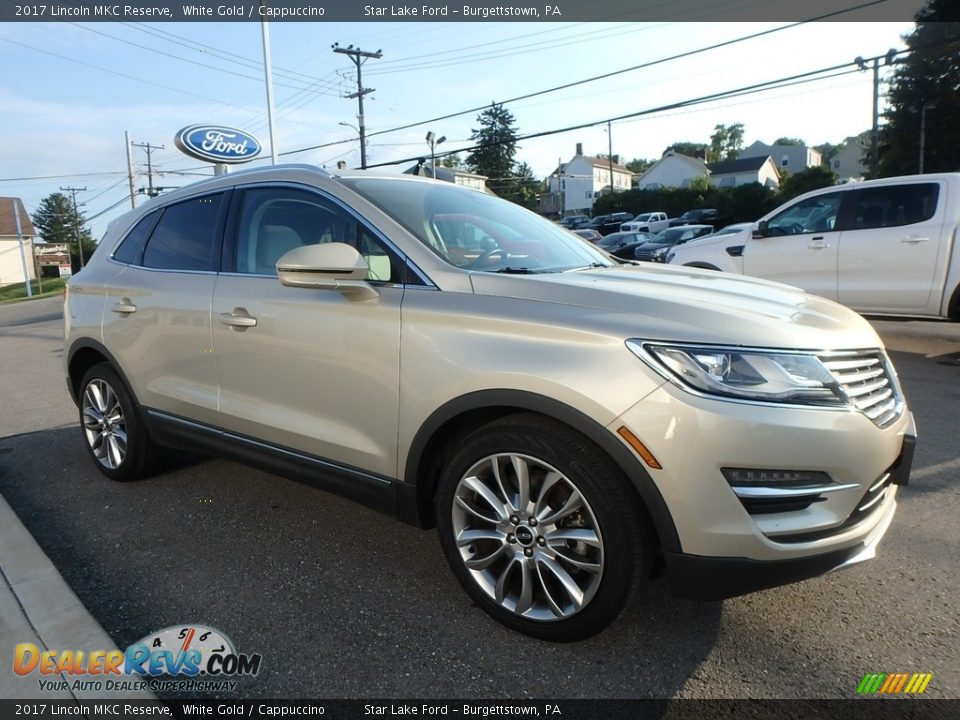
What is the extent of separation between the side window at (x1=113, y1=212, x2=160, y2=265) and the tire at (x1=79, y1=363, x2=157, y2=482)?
0.70 m

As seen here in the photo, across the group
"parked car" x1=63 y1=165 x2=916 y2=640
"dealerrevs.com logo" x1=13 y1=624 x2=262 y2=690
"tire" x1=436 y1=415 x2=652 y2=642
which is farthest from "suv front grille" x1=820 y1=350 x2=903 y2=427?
"dealerrevs.com logo" x1=13 y1=624 x2=262 y2=690

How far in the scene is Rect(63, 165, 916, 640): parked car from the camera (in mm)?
2068

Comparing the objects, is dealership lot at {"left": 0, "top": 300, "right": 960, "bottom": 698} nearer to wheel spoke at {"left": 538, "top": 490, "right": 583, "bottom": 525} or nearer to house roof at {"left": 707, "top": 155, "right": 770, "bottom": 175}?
Result: wheel spoke at {"left": 538, "top": 490, "right": 583, "bottom": 525}

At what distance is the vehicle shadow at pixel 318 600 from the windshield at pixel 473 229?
143cm

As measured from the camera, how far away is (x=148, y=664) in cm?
239

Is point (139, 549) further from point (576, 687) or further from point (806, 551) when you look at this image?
point (806, 551)

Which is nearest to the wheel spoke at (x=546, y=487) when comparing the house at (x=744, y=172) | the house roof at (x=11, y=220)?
the house at (x=744, y=172)

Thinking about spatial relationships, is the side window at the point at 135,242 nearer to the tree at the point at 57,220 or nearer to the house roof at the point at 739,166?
the house roof at the point at 739,166

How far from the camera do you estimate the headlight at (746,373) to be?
6.75 feet

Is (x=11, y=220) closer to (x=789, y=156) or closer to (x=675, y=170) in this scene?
(x=675, y=170)

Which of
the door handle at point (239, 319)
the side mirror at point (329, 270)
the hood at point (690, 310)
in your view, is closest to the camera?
the hood at point (690, 310)

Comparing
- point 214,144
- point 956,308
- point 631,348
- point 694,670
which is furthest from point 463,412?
point 214,144

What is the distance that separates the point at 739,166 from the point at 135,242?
78666 millimetres

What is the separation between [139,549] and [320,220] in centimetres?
185
